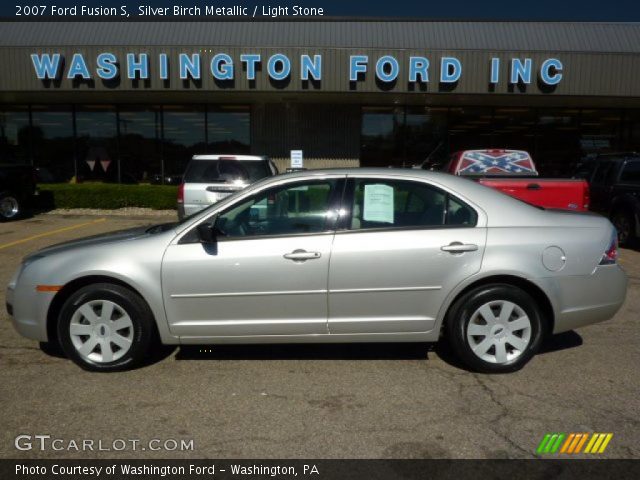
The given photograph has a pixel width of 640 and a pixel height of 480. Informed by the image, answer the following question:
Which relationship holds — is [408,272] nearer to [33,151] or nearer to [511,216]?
[511,216]

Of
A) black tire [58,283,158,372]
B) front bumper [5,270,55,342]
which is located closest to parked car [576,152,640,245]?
black tire [58,283,158,372]

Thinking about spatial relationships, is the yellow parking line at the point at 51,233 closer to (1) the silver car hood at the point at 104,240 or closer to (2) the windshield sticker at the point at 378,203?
(1) the silver car hood at the point at 104,240

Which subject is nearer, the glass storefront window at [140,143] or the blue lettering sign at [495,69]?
the blue lettering sign at [495,69]

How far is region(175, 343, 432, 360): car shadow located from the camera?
4.57 meters

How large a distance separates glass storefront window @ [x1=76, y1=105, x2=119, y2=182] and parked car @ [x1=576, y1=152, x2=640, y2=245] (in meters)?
14.7

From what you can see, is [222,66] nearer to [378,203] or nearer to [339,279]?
[378,203]

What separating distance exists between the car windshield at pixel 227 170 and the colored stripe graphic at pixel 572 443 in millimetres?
6607

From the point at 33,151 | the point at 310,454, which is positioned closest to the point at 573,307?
the point at 310,454

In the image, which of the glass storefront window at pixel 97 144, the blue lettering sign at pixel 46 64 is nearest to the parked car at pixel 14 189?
the blue lettering sign at pixel 46 64

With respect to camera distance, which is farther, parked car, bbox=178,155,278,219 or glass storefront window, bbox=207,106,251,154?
glass storefront window, bbox=207,106,251,154

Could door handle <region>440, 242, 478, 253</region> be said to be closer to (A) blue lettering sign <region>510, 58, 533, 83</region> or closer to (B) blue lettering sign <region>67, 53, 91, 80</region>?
(A) blue lettering sign <region>510, 58, 533, 83</region>

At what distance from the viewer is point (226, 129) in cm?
1820
